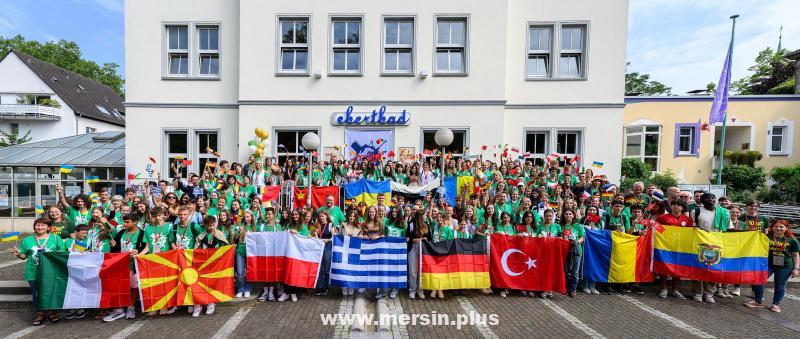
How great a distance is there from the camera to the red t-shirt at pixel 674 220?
6398mm

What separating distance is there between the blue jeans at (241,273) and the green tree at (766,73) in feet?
138

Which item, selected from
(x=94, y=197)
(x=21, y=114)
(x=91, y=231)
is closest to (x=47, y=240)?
(x=91, y=231)

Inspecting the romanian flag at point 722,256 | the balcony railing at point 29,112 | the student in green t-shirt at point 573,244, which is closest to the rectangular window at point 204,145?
the student in green t-shirt at point 573,244

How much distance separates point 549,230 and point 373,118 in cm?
724

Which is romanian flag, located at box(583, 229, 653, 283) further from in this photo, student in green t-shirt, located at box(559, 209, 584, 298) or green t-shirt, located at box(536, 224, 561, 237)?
green t-shirt, located at box(536, 224, 561, 237)

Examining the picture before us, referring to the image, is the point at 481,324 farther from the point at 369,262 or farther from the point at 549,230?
the point at 549,230

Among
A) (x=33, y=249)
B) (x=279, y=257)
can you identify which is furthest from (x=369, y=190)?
(x=33, y=249)

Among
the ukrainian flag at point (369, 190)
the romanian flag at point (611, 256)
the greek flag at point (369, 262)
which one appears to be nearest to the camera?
the greek flag at point (369, 262)

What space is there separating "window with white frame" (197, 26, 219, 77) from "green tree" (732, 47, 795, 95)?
42.1 meters

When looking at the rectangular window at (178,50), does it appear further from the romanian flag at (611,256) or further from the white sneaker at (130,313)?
the romanian flag at (611,256)

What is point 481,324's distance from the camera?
16.6ft

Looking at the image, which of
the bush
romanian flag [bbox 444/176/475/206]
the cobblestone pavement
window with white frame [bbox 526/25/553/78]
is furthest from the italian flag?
the bush

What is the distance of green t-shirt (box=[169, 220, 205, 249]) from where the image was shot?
5.60 m

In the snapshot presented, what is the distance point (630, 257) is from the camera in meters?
6.36
